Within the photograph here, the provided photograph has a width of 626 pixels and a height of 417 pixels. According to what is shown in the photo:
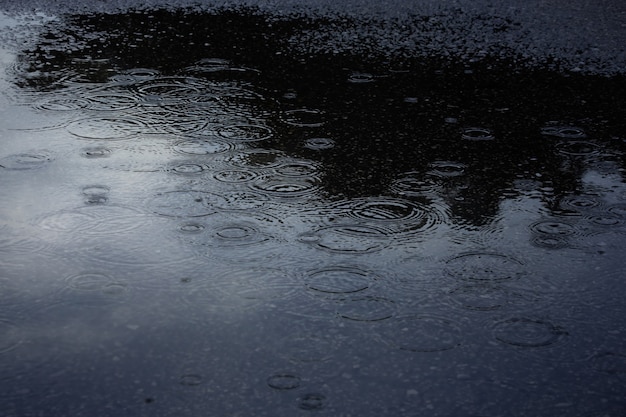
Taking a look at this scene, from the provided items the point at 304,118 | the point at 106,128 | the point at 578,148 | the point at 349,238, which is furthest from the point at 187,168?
the point at 578,148

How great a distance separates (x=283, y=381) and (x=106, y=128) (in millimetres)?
3059

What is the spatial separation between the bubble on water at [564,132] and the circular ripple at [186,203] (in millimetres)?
2396

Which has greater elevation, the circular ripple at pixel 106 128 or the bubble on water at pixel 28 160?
the circular ripple at pixel 106 128

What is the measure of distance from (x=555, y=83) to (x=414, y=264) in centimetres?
329

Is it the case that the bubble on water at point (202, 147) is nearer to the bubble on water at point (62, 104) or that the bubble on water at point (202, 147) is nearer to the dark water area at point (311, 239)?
the dark water area at point (311, 239)

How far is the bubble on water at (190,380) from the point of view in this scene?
3.03 metres

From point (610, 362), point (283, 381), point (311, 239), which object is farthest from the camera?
point (311, 239)

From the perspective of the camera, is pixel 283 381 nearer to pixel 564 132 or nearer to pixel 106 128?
pixel 106 128

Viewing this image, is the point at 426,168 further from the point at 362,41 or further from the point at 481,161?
the point at 362,41

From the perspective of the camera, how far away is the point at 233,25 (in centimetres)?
816

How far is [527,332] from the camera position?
3387 millimetres

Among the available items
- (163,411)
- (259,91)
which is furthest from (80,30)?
(163,411)

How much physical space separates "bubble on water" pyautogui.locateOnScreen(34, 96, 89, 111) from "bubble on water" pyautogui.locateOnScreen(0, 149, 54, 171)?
0.85 metres

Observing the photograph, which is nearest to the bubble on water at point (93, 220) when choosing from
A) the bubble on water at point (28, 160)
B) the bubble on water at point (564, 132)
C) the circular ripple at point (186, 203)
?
the circular ripple at point (186, 203)
